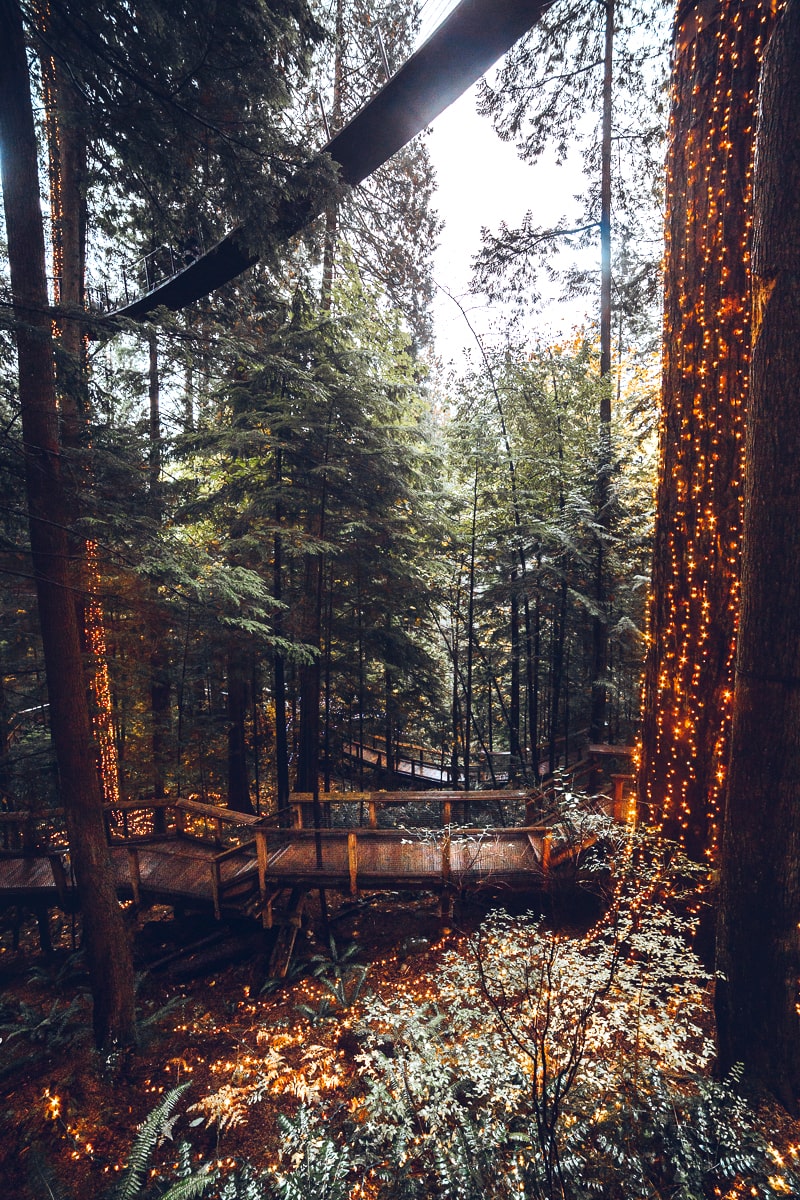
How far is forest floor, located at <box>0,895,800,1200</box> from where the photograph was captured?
388cm

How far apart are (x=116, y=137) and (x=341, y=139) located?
2.74m

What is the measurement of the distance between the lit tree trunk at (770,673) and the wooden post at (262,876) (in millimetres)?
5208

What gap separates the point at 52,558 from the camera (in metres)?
4.61

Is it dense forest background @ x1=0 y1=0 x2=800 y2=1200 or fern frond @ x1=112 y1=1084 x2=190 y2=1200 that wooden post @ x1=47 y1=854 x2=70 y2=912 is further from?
fern frond @ x1=112 y1=1084 x2=190 y2=1200

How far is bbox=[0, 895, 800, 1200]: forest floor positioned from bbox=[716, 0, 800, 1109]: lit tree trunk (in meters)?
0.58

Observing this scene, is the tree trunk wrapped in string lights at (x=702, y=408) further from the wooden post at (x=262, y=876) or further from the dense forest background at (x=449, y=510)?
the wooden post at (x=262, y=876)

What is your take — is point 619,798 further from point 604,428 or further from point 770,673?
point 604,428

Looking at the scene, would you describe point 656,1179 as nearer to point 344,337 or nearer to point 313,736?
point 313,736

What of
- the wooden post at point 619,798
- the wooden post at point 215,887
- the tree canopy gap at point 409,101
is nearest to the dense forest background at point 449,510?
the tree canopy gap at point 409,101

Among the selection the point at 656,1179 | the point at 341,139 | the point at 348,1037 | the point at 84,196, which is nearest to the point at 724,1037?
the point at 656,1179

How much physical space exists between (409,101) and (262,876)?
1005 centimetres

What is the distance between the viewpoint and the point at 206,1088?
4.46 meters

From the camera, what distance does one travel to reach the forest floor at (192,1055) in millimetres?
3875

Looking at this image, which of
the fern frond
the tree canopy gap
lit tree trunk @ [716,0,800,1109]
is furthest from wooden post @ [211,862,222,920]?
the tree canopy gap
